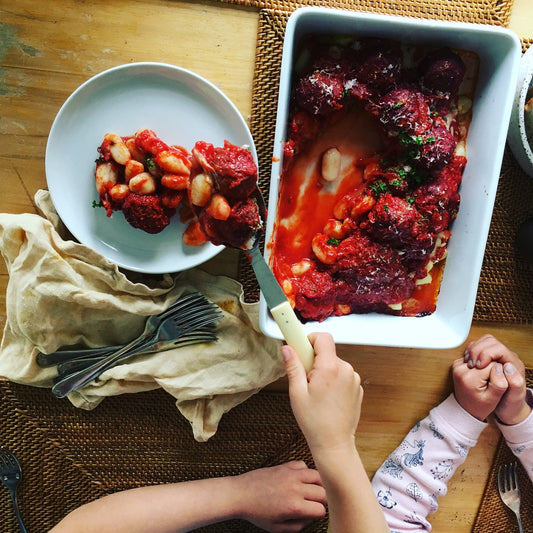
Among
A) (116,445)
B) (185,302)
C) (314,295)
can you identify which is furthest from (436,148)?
(116,445)

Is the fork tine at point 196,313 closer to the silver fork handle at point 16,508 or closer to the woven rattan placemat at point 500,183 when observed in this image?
the woven rattan placemat at point 500,183

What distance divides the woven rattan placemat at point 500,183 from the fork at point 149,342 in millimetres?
128

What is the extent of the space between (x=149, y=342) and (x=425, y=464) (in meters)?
0.78

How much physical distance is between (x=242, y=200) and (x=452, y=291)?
20.8 inches

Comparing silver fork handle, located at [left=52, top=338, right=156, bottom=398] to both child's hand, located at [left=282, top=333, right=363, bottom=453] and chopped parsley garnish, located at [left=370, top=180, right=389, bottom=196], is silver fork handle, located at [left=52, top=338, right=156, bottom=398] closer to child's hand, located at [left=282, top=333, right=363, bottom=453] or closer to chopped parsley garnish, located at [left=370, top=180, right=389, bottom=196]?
child's hand, located at [left=282, top=333, right=363, bottom=453]

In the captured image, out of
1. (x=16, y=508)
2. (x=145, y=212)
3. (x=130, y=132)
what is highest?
(x=130, y=132)

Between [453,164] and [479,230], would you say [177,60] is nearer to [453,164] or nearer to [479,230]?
[453,164]

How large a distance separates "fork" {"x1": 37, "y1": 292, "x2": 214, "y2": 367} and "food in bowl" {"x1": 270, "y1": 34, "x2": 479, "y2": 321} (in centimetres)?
20

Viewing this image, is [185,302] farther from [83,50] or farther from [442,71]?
[442,71]

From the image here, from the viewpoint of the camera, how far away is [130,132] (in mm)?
1180

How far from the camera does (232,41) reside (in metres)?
1.22

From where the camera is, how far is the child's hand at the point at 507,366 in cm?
133

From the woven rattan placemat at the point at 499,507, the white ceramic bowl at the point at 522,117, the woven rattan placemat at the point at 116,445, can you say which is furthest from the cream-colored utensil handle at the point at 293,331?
the woven rattan placemat at the point at 499,507

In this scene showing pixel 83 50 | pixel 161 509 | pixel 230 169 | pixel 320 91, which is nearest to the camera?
pixel 230 169
